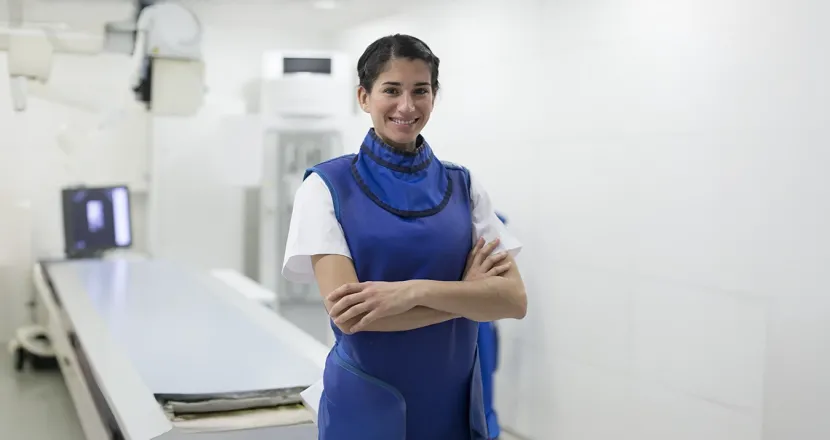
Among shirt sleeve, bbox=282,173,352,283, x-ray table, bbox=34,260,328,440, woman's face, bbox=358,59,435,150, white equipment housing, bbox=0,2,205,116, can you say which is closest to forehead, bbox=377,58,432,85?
woman's face, bbox=358,59,435,150

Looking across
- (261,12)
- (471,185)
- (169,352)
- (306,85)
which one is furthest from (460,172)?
(261,12)

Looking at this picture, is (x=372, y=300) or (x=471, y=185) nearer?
(x=372, y=300)

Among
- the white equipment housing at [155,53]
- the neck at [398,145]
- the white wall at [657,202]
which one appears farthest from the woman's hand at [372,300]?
the white equipment housing at [155,53]

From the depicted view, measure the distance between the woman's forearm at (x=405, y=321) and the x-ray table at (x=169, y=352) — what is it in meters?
0.81

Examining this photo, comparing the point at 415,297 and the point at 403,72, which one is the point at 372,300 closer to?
the point at 415,297

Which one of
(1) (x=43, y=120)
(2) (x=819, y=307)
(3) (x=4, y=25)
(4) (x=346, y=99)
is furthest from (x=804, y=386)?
(1) (x=43, y=120)

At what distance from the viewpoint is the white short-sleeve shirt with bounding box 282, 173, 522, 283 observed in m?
1.42

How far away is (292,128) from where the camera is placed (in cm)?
546

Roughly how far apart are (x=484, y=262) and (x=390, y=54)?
39 centimetres

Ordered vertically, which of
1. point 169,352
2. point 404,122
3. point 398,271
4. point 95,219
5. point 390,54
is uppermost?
point 390,54

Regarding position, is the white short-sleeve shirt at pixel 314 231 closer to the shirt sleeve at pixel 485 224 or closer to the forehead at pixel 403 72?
the shirt sleeve at pixel 485 224

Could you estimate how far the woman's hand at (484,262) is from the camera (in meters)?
1.47

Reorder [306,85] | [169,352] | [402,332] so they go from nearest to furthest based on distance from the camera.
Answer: [402,332]
[169,352]
[306,85]

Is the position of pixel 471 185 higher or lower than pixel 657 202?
higher
